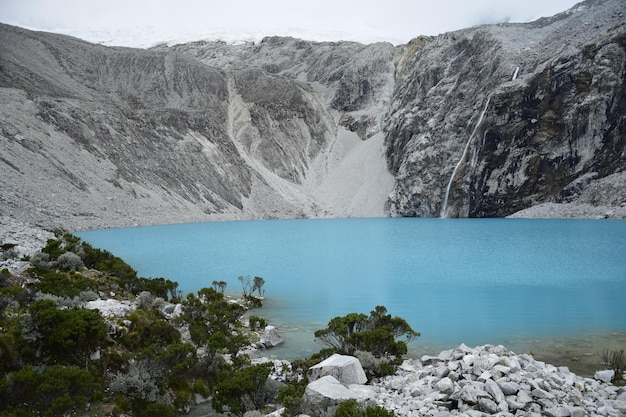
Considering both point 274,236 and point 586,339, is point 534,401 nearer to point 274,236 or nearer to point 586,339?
point 586,339

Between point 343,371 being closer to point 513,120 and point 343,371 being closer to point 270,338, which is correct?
point 270,338

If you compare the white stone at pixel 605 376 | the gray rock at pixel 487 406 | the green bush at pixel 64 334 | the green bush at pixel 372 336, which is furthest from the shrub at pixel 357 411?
the green bush at pixel 64 334

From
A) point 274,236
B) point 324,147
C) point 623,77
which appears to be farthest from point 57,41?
point 623,77

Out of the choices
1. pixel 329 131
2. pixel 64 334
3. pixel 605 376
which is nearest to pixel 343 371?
pixel 605 376

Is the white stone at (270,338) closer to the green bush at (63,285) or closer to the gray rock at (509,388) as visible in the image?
the green bush at (63,285)

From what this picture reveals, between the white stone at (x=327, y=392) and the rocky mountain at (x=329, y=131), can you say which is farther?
the rocky mountain at (x=329, y=131)

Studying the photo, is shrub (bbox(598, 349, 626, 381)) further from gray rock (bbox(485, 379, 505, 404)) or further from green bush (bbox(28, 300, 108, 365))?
green bush (bbox(28, 300, 108, 365))
